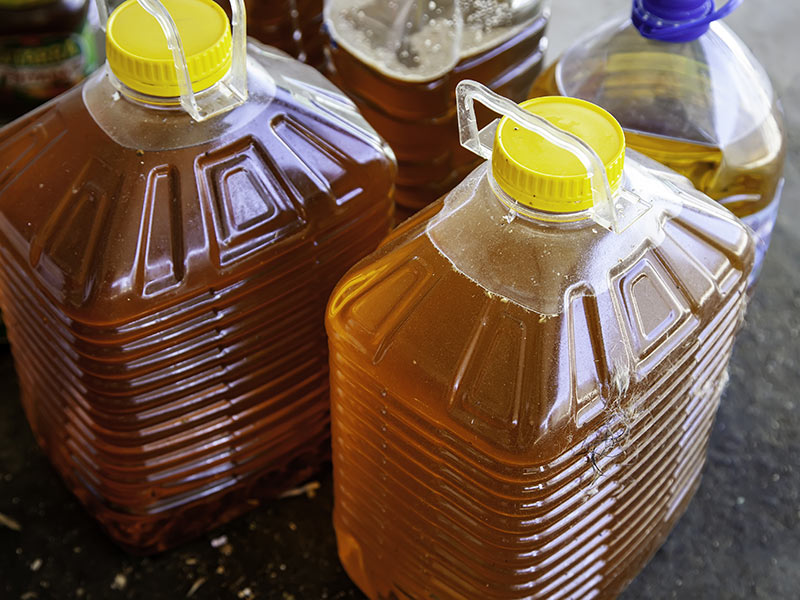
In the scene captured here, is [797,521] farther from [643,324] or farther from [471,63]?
[471,63]

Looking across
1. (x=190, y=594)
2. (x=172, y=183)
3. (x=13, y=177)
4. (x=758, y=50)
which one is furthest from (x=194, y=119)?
(x=758, y=50)

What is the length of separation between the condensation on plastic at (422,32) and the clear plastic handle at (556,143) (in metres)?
0.33

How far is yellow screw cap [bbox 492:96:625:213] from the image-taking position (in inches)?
29.4

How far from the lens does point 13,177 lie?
37.4 inches

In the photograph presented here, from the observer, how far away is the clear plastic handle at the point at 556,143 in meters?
0.74

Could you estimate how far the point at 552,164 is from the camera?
75 cm

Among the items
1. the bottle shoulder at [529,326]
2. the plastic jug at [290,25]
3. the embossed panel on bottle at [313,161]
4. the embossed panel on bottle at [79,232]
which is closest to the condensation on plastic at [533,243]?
the bottle shoulder at [529,326]

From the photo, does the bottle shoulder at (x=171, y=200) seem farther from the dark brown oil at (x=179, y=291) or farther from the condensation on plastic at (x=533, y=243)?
the condensation on plastic at (x=533, y=243)

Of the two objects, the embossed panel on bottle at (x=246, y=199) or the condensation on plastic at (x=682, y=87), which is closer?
the embossed panel on bottle at (x=246, y=199)

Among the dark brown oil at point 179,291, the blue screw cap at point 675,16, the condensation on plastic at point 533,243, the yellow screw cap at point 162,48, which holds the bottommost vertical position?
the dark brown oil at point 179,291

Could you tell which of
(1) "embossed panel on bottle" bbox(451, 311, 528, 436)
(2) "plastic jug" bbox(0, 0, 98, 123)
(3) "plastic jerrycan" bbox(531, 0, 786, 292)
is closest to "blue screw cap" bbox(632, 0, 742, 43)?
(3) "plastic jerrycan" bbox(531, 0, 786, 292)

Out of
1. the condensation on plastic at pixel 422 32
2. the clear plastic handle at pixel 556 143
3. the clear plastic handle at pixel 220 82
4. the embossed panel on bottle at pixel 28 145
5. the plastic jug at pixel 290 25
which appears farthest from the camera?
the plastic jug at pixel 290 25

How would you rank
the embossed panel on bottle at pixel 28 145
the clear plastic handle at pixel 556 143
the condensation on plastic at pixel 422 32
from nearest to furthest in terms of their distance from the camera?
the clear plastic handle at pixel 556 143
the embossed panel on bottle at pixel 28 145
the condensation on plastic at pixel 422 32

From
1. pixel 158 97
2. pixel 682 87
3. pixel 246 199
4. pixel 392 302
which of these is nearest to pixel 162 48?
pixel 158 97
